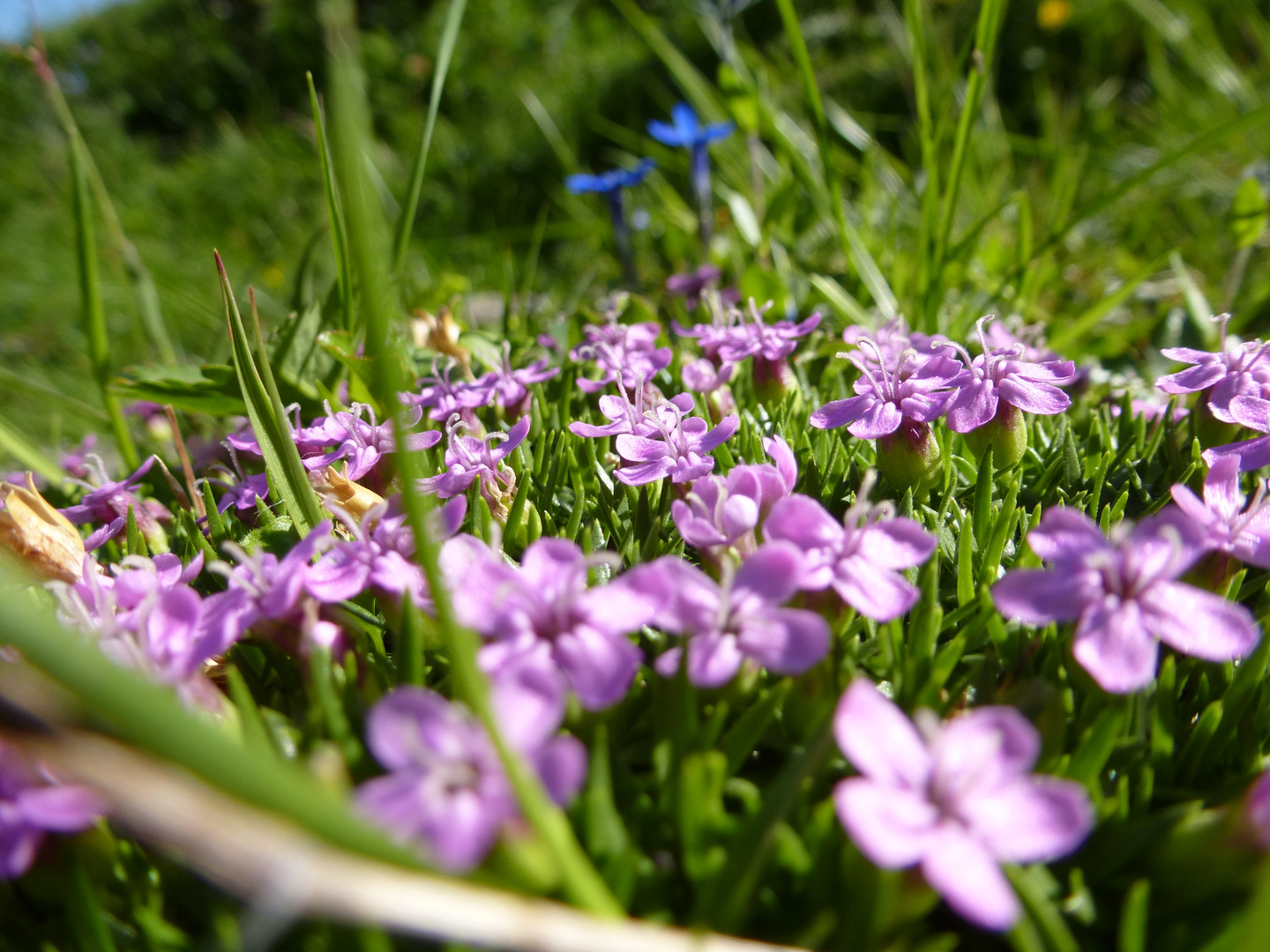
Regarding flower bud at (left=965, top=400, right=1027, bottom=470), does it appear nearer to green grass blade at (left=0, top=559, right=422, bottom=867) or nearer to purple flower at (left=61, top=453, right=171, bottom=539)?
green grass blade at (left=0, top=559, right=422, bottom=867)

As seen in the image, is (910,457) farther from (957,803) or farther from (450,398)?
(450,398)

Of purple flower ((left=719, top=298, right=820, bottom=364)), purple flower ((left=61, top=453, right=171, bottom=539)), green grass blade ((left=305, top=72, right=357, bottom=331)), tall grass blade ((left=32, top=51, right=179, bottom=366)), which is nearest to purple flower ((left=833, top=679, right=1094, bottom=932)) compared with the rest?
purple flower ((left=719, top=298, right=820, bottom=364))

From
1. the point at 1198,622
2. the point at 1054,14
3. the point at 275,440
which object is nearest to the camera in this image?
the point at 1198,622

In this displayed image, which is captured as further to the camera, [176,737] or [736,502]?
[736,502]

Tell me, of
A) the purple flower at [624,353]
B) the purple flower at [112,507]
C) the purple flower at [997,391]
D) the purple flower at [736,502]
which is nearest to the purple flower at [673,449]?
the purple flower at [736,502]

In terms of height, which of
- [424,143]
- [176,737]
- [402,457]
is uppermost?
[424,143]

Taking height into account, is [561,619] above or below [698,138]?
below

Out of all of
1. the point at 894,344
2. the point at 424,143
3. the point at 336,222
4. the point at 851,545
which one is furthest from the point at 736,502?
the point at 424,143
